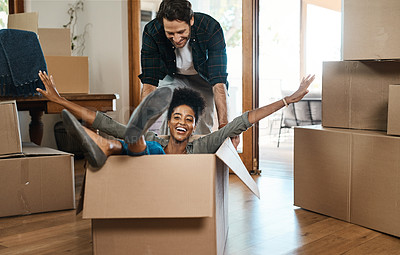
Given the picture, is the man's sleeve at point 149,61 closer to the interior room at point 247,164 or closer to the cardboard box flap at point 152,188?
the interior room at point 247,164

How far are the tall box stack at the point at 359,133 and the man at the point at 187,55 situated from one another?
532 millimetres

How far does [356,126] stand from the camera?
228 centimetres

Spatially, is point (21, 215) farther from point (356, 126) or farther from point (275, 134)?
point (275, 134)

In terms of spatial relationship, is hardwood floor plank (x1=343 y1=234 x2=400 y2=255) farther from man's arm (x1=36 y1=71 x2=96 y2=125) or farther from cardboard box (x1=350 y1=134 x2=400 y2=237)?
man's arm (x1=36 y1=71 x2=96 y2=125)

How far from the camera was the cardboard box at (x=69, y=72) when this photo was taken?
2.82m

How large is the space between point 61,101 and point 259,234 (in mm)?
989

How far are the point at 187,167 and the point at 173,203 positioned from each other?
0.38 feet

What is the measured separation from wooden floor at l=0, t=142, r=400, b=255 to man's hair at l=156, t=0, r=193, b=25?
0.93 metres

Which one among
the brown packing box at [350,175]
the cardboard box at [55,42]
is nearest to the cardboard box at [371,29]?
the brown packing box at [350,175]

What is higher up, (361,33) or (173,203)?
(361,33)

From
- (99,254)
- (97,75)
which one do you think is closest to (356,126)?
(99,254)

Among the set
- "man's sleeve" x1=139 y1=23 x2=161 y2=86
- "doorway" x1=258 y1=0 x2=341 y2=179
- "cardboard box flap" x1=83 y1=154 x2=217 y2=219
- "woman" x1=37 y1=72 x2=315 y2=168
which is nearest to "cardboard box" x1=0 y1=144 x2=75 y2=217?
"man's sleeve" x1=139 y1=23 x2=161 y2=86

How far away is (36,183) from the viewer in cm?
240

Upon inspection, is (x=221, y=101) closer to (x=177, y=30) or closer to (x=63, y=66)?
(x=177, y=30)
